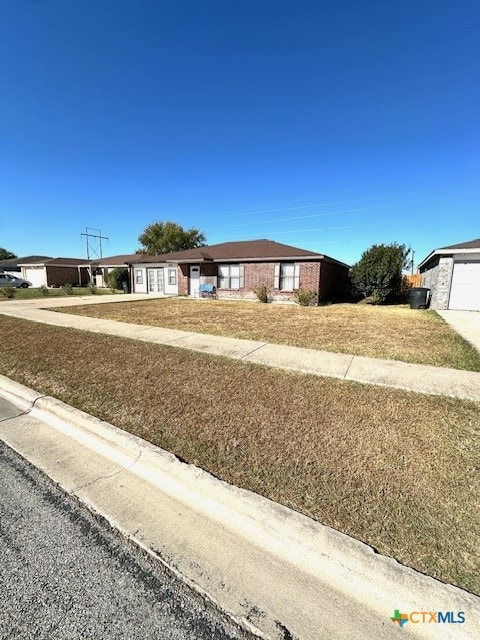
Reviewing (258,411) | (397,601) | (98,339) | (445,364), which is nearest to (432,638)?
(397,601)

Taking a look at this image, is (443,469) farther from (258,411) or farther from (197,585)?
(197,585)

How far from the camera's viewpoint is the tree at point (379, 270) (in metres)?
16.1

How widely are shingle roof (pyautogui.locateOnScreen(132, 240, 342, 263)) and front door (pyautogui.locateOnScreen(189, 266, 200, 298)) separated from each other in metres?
0.81

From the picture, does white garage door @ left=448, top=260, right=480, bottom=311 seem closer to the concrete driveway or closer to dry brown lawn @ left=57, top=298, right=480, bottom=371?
the concrete driveway

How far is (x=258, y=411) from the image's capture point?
3.66 m

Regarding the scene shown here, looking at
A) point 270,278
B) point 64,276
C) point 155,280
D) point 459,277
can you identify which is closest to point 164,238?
point 64,276

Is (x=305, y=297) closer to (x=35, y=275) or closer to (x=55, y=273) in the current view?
(x=55, y=273)

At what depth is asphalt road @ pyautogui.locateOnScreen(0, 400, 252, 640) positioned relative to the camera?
1521 millimetres

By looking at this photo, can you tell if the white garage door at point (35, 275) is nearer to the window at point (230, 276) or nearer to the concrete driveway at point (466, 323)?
the window at point (230, 276)

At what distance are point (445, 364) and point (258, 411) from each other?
Result: 3.91m

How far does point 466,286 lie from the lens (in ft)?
43.8

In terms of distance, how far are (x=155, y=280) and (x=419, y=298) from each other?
1676 cm

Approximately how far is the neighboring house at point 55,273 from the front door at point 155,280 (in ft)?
52.9

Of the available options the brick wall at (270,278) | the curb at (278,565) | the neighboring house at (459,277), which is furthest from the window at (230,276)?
the curb at (278,565)
